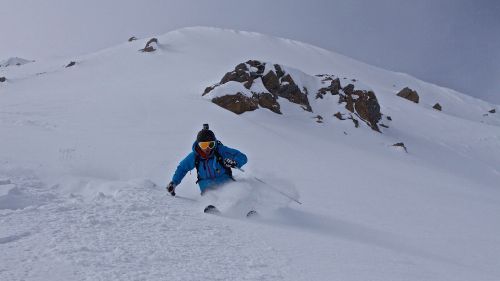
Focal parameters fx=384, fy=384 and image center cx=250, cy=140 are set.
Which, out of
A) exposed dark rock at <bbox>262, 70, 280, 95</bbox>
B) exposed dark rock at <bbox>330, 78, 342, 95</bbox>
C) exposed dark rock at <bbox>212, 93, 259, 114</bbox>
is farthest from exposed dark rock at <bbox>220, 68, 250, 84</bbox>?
exposed dark rock at <bbox>330, 78, 342, 95</bbox>

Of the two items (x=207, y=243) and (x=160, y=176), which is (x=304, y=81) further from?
(x=207, y=243)

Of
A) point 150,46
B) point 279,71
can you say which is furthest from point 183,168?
point 150,46

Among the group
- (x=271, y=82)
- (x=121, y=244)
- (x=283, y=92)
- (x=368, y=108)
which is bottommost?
(x=121, y=244)

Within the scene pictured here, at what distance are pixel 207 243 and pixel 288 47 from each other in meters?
47.8

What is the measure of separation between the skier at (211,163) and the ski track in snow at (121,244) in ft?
4.88

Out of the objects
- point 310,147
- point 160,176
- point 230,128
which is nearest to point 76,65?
point 230,128

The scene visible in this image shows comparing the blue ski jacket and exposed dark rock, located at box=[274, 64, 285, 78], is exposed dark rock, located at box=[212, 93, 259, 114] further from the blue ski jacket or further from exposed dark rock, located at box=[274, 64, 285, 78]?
the blue ski jacket

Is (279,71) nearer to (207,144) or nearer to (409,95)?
(207,144)

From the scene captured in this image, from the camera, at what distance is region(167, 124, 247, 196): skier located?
6.13 m

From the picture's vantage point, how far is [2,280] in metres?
2.29

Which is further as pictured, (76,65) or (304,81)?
(76,65)

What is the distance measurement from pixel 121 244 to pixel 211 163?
10.2 feet

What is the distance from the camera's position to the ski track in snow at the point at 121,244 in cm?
264

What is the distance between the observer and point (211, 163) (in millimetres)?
6250
